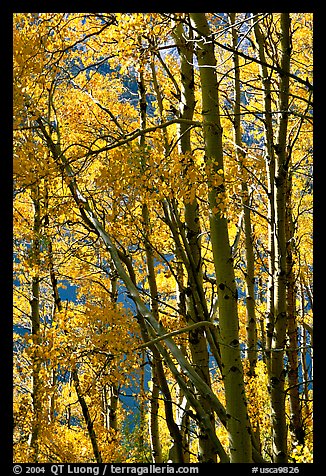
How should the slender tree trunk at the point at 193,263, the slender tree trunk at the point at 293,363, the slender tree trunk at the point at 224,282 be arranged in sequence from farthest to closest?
the slender tree trunk at the point at 293,363
the slender tree trunk at the point at 193,263
the slender tree trunk at the point at 224,282

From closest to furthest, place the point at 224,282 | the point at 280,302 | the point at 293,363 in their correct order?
the point at 224,282, the point at 280,302, the point at 293,363

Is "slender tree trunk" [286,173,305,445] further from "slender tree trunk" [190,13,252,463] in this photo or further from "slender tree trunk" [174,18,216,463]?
"slender tree trunk" [190,13,252,463]

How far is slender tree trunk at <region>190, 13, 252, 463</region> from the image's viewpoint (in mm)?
2439

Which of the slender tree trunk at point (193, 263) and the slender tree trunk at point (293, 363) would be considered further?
the slender tree trunk at point (293, 363)

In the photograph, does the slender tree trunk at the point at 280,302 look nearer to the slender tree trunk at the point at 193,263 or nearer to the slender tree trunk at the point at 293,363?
the slender tree trunk at the point at 193,263

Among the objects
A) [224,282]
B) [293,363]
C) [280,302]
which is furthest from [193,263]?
[293,363]

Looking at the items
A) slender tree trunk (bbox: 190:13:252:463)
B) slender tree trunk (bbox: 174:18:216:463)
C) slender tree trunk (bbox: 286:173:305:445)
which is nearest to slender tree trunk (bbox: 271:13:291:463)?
slender tree trunk (bbox: 174:18:216:463)

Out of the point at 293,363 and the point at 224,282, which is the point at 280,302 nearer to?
the point at 224,282

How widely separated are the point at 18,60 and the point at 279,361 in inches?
97.1

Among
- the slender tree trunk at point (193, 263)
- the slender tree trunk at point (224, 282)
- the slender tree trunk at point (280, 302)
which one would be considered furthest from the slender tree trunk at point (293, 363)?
the slender tree trunk at point (224, 282)

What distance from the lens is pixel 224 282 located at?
2482mm

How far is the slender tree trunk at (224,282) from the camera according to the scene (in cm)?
244
